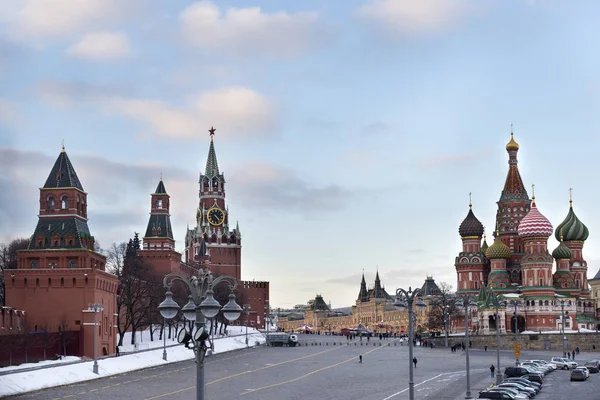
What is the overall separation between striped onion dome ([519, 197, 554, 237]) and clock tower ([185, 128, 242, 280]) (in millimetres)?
68693

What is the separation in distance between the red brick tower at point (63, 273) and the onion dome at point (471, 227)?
74029mm

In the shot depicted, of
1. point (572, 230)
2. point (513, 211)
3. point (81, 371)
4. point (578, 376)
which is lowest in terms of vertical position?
point (578, 376)

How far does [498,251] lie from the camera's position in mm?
136250

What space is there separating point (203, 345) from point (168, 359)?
62746 mm

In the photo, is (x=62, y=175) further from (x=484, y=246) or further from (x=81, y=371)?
(x=484, y=246)

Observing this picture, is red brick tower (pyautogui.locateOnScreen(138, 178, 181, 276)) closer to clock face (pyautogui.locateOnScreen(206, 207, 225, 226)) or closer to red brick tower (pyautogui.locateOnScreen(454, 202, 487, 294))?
clock face (pyautogui.locateOnScreen(206, 207, 225, 226))

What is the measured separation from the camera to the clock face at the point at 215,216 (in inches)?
7298

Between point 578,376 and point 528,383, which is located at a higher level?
point 528,383

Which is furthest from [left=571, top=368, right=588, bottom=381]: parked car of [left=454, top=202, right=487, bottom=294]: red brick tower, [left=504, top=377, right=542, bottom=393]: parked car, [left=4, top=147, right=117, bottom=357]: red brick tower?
[left=454, top=202, right=487, bottom=294]: red brick tower

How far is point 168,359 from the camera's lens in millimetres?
83750

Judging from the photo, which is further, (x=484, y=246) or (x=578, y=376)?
(x=484, y=246)

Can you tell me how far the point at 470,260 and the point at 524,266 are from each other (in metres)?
15.9

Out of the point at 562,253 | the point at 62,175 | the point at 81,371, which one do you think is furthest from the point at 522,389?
the point at 562,253

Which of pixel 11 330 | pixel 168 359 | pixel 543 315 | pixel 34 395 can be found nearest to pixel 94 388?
pixel 34 395
